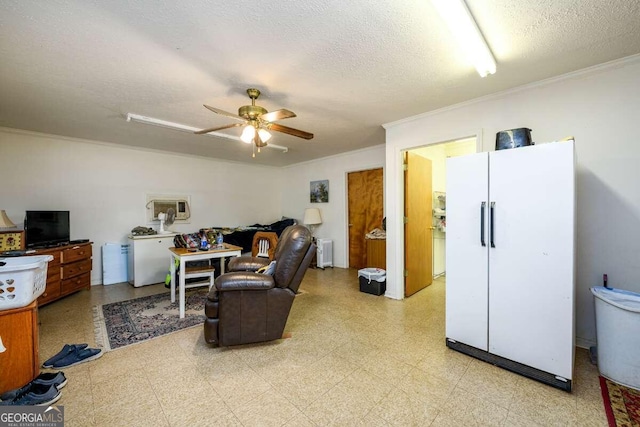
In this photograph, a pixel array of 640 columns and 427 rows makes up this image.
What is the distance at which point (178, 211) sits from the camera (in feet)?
16.6

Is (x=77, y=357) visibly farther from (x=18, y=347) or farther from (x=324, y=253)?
(x=324, y=253)

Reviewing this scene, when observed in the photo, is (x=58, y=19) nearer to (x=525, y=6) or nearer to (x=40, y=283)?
(x=40, y=283)

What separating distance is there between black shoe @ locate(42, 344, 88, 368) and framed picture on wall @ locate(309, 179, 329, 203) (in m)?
4.36

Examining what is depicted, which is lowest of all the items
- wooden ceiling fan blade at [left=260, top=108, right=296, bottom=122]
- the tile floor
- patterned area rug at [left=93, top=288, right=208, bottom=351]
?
the tile floor

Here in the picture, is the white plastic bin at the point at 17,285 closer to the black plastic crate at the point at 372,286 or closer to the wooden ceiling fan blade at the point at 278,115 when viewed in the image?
the wooden ceiling fan blade at the point at 278,115

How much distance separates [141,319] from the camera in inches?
112

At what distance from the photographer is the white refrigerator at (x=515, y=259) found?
173cm

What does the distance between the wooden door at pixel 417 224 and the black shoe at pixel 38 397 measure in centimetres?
341

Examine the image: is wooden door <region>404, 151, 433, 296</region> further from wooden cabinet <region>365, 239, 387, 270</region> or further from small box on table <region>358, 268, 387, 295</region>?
wooden cabinet <region>365, 239, 387, 270</region>

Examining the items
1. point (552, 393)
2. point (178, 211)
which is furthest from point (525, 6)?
point (178, 211)

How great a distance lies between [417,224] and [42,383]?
3.92 meters

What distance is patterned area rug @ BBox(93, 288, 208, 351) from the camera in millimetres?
2441

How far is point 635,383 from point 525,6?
2488 mm

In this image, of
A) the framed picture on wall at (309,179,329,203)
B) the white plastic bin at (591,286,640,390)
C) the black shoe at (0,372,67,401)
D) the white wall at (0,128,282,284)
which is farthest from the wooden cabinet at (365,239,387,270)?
the black shoe at (0,372,67,401)
